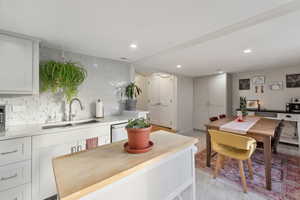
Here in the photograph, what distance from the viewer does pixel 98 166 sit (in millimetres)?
771

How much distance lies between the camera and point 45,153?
1566 mm

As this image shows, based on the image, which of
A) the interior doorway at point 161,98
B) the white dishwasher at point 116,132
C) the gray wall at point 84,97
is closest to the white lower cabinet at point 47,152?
the white dishwasher at point 116,132

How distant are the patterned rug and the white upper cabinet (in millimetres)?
2927

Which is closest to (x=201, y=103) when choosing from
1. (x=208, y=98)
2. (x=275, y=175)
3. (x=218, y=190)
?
(x=208, y=98)

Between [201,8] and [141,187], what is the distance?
60.5 inches

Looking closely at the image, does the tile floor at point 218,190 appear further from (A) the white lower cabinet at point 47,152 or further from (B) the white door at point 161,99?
(B) the white door at point 161,99

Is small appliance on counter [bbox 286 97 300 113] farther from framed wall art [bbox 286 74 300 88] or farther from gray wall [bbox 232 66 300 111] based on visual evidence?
framed wall art [bbox 286 74 300 88]

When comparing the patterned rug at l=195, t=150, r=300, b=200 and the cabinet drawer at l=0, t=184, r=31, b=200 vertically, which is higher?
the cabinet drawer at l=0, t=184, r=31, b=200

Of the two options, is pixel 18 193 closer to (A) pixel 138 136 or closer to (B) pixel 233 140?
(A) pixel 138 136

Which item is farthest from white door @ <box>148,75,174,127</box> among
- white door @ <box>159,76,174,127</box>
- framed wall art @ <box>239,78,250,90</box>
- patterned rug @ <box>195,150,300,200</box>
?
framed wall art @ <box>239,78,250,90</box>

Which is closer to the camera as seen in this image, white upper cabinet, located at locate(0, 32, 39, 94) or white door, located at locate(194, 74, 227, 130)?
white upper cabinet, located at locate(0, 32, 39, 94)

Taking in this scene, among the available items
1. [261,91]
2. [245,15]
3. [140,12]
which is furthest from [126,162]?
[261,91]

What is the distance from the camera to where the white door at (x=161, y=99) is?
461cm

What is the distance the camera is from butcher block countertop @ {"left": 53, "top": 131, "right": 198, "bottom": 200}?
1.95ft
